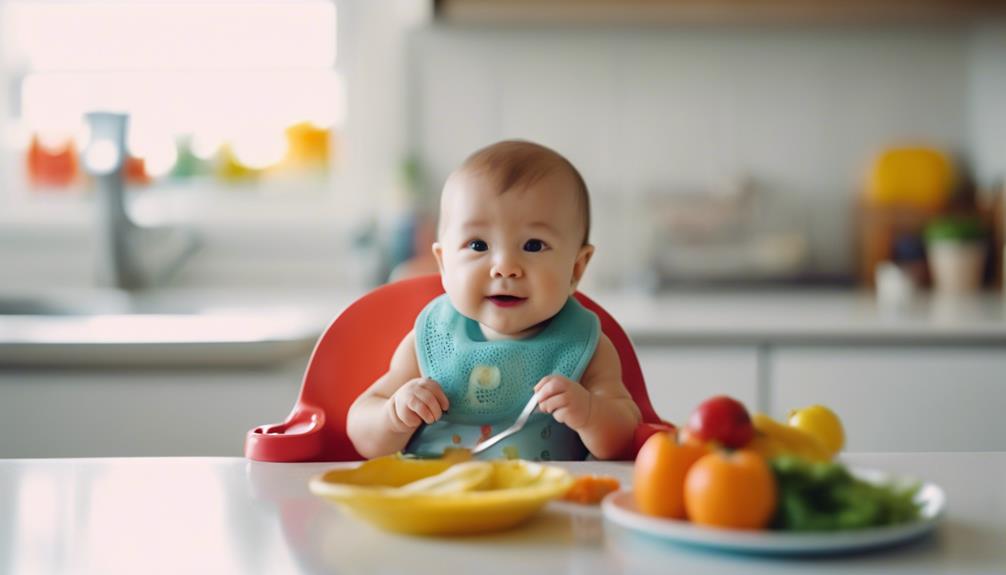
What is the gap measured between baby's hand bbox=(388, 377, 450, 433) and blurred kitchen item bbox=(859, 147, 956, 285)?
76.4 inches

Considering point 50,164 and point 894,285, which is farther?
point 50,164

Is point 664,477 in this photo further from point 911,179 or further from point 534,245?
point 911,179

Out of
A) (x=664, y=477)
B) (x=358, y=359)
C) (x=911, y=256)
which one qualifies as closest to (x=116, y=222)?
(x=358, y=359)

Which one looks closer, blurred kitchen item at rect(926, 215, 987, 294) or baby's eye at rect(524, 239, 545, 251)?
baby's eye at rect(524, 239, 545, 251)

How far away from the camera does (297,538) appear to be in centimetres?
82

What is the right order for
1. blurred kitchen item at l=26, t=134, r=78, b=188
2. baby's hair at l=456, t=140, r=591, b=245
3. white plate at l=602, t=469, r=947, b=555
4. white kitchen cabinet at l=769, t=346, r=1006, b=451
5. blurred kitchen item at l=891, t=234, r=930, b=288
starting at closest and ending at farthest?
white plate at l=602, t=469, r=947, b=555 → baby's hair at l=456, t=140, r=591, b=245 → white kitchen cabinet at l=769, t=346, r=1006, b=451 → blurred kitchen item at l=891, t=234, r=930, b=288 → blurred kitchen item at l=26, t=134, r=78, b=188

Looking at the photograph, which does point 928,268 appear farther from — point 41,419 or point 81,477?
point 81,477

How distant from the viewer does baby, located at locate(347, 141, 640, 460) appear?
1195 millimetres

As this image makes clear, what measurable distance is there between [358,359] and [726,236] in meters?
1.78

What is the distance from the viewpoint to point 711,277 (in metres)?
2.88

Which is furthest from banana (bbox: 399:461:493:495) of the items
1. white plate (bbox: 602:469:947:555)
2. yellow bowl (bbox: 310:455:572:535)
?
white plate (bbox: 602:469:947:555)

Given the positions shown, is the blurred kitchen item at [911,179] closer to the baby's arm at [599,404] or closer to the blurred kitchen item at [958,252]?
the blurred kitchen item at [958,252]

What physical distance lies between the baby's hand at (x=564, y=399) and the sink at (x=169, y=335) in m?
1.00

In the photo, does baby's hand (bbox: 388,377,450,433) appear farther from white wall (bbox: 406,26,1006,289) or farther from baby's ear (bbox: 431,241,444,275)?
white wall (bbox: 406,26,1006,289)
